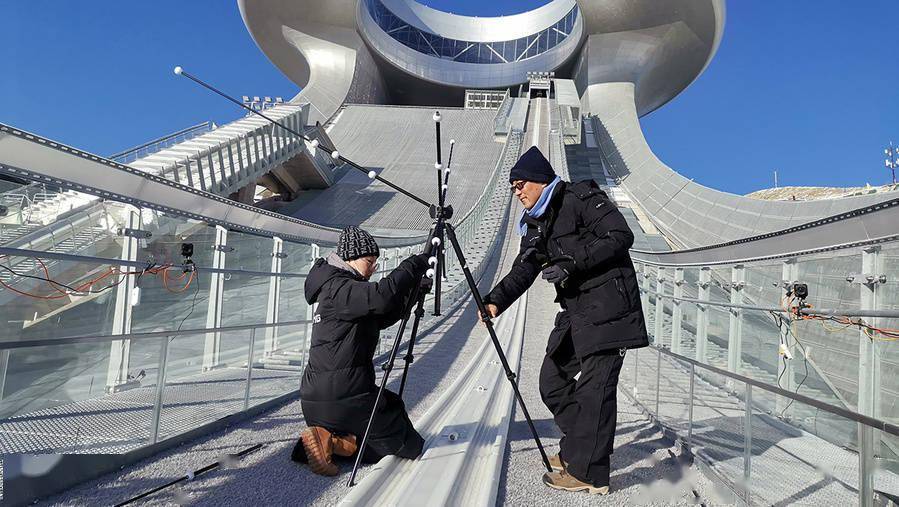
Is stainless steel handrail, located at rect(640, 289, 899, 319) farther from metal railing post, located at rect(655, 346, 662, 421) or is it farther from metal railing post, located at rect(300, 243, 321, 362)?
metal railing post, located at rect(300, 243, 321, 362)

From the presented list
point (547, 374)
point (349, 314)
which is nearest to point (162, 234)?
point (349, 314)

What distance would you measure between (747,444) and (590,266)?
94cm

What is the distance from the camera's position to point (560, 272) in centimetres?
239

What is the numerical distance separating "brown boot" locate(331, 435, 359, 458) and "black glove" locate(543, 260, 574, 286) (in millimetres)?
1195

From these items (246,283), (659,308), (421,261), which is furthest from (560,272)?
(659,308)

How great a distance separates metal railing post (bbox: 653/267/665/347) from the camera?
6.40 m

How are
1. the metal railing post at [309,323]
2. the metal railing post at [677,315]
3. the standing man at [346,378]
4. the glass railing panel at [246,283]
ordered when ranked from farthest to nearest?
1. the metal railing post at [677,315]
2. the glass railing panel at [246,283]
3. the metal railing post at [309,323]
4. the standing man at [346,378]

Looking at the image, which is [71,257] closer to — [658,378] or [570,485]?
[570,485]

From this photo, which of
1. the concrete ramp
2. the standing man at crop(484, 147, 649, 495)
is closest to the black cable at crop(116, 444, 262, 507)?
the standing man at crop(484, 147, 649, 495)

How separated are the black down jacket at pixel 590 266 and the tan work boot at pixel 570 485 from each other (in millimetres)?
544

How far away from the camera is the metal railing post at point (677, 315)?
5.91 m

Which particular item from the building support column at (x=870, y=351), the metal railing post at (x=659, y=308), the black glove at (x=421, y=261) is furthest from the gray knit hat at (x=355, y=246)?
the metal railing post at (x=659, y=308)

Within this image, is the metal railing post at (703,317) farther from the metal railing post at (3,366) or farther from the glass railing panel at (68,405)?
the metal railing post at (3,366)

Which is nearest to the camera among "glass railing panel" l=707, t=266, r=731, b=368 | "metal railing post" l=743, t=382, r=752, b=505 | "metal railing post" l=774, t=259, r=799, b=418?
"metal railing post" l=743, t=382, r=752, b=505
